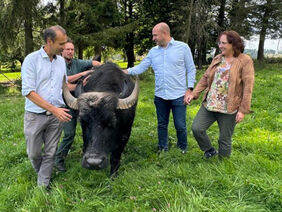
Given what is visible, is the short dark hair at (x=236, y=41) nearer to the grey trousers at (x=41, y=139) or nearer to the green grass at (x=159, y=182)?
the green grass at (x=159, y=182)

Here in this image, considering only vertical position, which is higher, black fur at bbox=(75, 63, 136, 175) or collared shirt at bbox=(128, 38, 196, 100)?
A: collared shirt at bbox=(128, 38, 196, 100)

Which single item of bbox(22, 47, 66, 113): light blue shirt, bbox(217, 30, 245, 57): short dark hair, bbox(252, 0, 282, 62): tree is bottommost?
bbox(22, 47, 66, 113): light blue shirt

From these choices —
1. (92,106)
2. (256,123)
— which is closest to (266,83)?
(256,123)

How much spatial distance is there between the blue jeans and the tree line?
11.4 metres

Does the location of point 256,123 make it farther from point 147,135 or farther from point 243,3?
point 243,3

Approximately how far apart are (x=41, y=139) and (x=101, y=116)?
3.44 ft

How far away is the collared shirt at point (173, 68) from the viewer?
515cm

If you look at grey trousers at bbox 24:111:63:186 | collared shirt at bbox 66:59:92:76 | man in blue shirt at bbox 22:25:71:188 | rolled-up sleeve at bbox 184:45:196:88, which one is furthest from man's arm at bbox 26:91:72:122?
rolled-up sleeve at bbox 184:45:196:88

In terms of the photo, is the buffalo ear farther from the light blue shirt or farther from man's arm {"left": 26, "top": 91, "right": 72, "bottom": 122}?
man's arm {"left": 26, "top": 91, "right": 72, "bottom": 122}

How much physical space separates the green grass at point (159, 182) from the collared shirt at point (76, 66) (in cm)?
179

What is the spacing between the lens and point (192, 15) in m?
17.8

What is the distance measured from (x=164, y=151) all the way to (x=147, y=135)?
123 centimetres

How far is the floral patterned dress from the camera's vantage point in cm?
417

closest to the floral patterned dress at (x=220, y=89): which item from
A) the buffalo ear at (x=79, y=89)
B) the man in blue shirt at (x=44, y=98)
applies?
the buffalo ear at (x=79, y=89)
